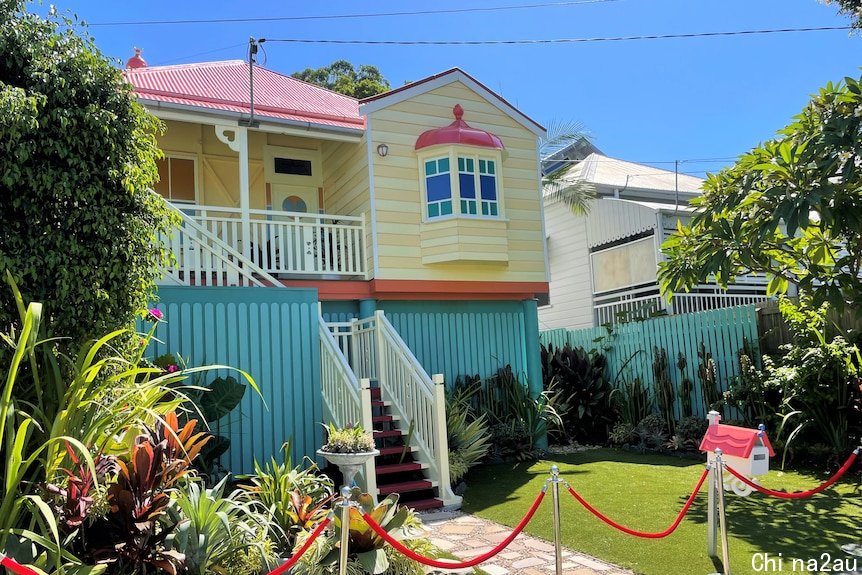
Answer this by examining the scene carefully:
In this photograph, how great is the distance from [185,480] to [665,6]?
1170cm

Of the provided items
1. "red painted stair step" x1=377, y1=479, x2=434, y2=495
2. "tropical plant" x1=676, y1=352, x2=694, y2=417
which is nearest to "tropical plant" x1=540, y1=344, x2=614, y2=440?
"tropical plant" x1=676, y1=352, x2=694, y2=417

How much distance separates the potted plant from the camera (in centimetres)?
617

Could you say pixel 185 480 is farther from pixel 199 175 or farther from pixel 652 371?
pixel 652 371

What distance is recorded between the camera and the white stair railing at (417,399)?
7.72 metres

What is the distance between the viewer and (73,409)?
4.12 meters

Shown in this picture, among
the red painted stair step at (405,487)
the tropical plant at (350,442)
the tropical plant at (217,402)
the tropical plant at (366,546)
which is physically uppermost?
the tropical plant at (217,402)

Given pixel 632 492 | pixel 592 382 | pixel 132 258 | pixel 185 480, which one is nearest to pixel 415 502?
pixel 632 492

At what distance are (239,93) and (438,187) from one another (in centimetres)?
412

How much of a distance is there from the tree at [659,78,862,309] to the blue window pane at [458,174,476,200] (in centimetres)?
411

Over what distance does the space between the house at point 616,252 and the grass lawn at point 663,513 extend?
5.09 meters

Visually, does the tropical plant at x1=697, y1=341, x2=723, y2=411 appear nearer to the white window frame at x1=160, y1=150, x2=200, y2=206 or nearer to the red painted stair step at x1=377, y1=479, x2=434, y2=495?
the red painted stair step at x1=377, y1=479, x2=434, y2=495

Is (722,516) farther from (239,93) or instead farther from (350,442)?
(239,93)

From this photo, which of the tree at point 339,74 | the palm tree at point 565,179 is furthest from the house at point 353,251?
the tree at point 339,74

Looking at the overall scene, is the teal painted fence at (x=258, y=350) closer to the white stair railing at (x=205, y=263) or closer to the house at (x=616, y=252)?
the white stair railing at (x=205, y=263)
